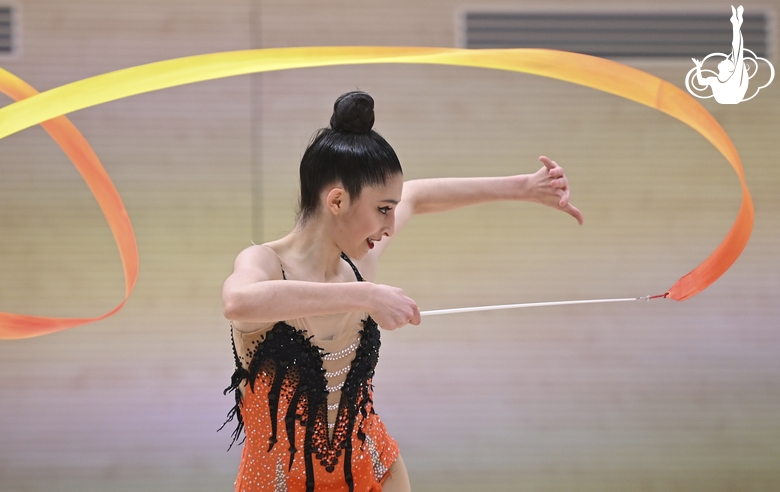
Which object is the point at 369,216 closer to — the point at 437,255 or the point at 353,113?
the point at 353,113

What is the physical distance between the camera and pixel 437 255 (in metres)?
3.10

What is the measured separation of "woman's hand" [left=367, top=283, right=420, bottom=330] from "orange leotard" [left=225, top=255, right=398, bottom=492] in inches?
9.4

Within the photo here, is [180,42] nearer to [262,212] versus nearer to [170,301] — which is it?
[262,212]

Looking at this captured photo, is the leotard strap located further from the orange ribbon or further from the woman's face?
the orange ribbon

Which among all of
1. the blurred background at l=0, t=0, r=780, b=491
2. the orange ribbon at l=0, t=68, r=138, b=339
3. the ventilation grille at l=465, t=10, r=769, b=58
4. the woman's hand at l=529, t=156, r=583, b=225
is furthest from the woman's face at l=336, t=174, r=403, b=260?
the ventilation grille at l=465, t=10, r=769, b=58

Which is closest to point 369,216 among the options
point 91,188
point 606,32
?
point 91,188

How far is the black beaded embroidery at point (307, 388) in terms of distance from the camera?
1.41 metres

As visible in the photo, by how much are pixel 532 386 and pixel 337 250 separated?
1.86 m

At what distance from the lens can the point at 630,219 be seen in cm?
316

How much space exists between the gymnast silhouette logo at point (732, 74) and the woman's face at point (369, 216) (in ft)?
6.37

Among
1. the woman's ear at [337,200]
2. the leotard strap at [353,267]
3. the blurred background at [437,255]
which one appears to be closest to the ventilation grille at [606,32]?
the blurred background at [437,255]

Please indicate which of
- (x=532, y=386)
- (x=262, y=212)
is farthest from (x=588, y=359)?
(x=262, y=212)

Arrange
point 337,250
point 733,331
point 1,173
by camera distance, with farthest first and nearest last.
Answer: point 733,331 < point 1,173 < point 337,250

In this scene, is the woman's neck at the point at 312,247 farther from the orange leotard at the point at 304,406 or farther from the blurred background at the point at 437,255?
the blurred background at the point at 437,255
